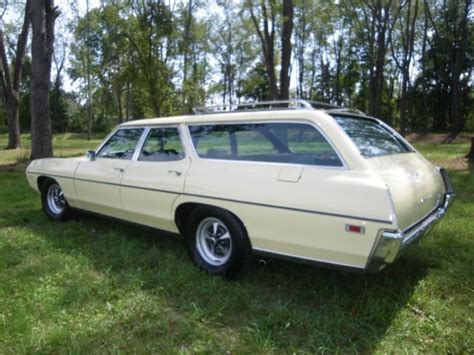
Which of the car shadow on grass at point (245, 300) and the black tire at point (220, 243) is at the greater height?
the black tire at point (220, 243)

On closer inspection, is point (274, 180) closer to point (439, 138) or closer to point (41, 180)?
point (41, 180)

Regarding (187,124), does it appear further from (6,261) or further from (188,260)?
(6,261)

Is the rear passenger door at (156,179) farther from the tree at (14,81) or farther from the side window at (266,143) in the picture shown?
the tree at (14,81)

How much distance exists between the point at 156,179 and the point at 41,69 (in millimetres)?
8762

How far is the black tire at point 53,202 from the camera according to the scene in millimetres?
5844

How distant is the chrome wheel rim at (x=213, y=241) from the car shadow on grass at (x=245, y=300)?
7.5 inches

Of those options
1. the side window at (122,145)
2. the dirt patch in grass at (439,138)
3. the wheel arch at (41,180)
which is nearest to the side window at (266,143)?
the side window at (122,145)

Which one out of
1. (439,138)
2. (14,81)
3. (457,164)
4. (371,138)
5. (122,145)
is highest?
(14,81)

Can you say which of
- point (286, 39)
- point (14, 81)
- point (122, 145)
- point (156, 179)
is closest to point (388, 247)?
point (156, 179)

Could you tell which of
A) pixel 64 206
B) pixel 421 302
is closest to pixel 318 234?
pixel 421 302

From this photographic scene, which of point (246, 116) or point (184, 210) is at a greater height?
point (246, 116)

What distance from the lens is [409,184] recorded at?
10.7 feet

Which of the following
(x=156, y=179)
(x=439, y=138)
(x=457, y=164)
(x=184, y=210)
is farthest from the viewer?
(x=439, y=138)

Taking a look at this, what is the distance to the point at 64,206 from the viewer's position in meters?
5.78
